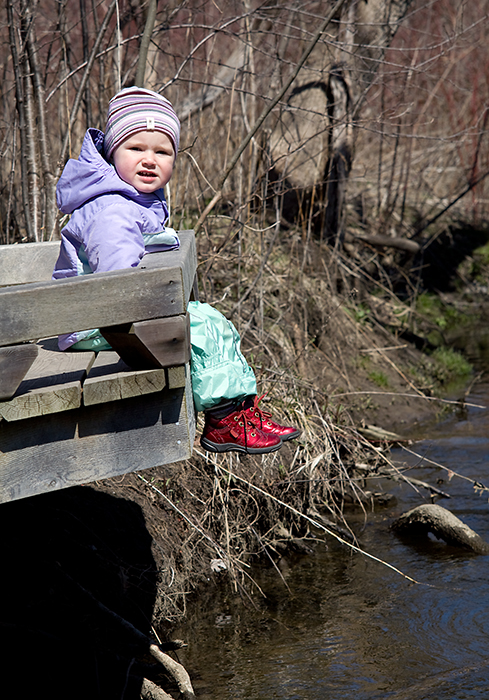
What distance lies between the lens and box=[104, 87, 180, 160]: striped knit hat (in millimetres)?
2842

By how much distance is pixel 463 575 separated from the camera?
4305 millimetres

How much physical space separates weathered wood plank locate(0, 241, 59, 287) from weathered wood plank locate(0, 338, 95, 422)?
1.04 m

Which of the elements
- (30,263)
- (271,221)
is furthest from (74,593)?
(271,221)

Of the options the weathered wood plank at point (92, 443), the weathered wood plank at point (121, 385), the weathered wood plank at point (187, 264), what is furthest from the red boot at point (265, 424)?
the weathered wood plank at point (121, 385)

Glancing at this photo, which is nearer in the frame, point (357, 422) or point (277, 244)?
point (357, 422)

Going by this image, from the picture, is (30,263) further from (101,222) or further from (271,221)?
(271,221)

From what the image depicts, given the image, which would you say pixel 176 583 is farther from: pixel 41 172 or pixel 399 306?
pixel 399 306

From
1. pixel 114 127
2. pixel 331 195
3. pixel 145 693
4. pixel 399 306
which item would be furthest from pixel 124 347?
pixel 399 306

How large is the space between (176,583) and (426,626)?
141 cm

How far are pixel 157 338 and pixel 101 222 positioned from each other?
728 mm

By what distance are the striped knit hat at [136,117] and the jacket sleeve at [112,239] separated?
1.29ft

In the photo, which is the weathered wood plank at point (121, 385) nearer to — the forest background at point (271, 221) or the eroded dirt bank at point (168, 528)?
the eroded dirt bank at point (168, 528)

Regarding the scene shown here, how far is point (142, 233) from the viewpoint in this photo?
2783 millimetres

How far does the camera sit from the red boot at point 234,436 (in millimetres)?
2848
